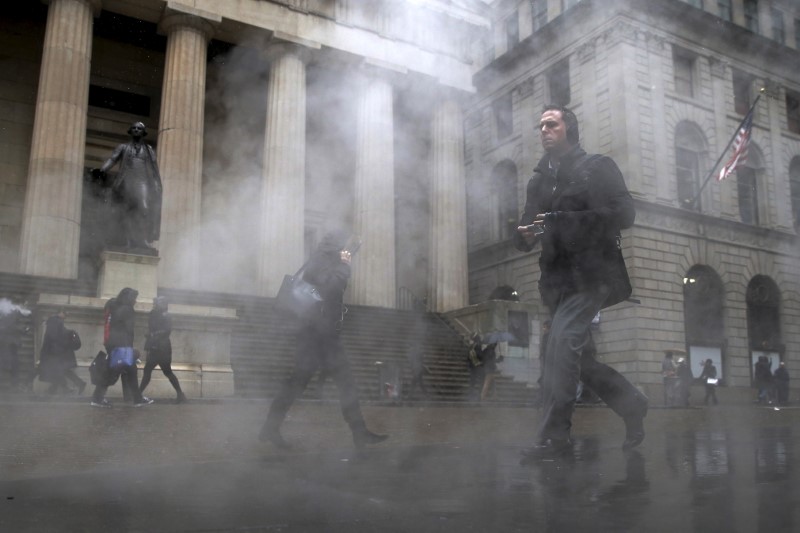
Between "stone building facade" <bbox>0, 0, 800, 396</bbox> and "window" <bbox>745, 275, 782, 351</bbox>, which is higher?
"stone building facade" <bbox>0, 0, 800, 396</bbox>

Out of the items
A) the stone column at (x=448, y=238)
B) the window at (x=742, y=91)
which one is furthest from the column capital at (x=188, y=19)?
the window at (x=742, y=91)

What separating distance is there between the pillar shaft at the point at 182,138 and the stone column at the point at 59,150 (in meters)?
1.97

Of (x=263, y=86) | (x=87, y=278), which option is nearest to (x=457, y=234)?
(x=263, y=86)

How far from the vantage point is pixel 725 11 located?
4.96 meters

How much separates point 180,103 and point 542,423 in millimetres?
16773

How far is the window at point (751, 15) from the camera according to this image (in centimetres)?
480

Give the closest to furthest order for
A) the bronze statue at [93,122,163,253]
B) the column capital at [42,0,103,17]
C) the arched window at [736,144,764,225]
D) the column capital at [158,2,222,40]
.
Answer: the arched window at [736,144,764,225], the bronze statue at [93,122,163,253], the column capital at [42,0,103,17], the column capital at [158,2,222,40]

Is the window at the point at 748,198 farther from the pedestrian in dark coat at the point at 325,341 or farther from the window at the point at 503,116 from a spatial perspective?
the pedestrian in dark coat at the point at 325,341

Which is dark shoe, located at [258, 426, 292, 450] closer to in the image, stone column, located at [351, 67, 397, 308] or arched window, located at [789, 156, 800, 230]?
arched window, located at [789, 156, 800, 230]

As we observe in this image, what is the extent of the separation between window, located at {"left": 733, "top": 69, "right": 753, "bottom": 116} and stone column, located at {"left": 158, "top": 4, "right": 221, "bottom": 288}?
12420mm

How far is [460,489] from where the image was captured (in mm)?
2561

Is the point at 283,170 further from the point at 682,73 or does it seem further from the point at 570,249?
the point at 570,249

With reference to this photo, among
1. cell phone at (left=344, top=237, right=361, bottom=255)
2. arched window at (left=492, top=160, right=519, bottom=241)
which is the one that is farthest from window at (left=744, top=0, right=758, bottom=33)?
arched window at (left=492, top=160, right=519, bottom=241)

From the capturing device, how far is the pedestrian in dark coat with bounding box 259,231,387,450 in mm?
4441
